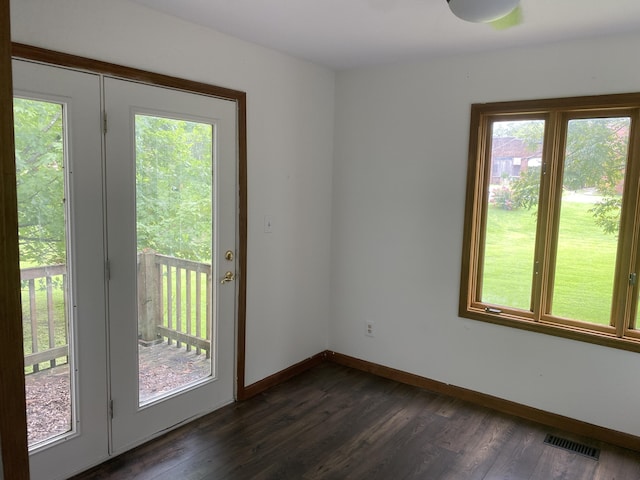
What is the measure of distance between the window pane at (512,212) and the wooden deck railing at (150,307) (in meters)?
2.02

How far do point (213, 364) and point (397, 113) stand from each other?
2307 millimetres

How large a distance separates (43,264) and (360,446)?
6.70 feet

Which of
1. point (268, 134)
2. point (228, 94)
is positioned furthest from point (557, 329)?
point (228, 94)

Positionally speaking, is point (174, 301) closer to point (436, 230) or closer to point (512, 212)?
point (436, 230)

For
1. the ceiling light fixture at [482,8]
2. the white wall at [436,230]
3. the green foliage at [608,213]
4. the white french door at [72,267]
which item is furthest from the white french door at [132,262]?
the green foliage at [608,213]

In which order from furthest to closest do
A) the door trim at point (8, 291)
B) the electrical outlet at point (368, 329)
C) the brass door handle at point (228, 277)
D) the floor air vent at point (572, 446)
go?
1. the electrical outlet at point (368, 329)
2. the brass door handle at point (228, 277)
3. the floor air vent at point (572, 446)
4. the door trim at point (8, 291)

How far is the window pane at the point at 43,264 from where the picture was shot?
2.02 meters

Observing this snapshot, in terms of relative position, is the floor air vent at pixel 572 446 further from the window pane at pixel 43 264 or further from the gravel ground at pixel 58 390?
the window pane at pixel 43 264

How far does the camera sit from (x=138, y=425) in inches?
102

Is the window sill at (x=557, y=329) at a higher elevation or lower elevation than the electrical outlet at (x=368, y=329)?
higher

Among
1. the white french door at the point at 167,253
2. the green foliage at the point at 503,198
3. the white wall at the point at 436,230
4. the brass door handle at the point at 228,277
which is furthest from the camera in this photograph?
the green foliage at the point at 503,198

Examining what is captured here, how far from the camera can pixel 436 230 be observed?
10.9ft

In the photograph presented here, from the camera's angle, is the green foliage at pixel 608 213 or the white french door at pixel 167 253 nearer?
the white french door at pixel 167 253

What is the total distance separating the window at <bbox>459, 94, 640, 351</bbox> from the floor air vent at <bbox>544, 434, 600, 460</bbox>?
2.13 ft
